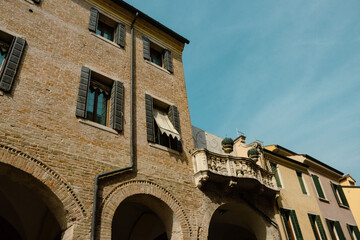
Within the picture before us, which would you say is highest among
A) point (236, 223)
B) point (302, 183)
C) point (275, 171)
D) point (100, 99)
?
point (100, 99)

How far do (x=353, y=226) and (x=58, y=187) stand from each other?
17662 millimetres

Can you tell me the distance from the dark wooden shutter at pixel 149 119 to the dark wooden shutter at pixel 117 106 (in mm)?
1052

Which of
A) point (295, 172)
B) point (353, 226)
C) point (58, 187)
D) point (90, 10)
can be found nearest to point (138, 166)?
point (58, 187)

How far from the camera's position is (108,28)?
1208 centimetres

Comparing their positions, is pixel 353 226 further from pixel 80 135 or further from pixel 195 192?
pixel 80 135

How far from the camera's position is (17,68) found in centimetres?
793

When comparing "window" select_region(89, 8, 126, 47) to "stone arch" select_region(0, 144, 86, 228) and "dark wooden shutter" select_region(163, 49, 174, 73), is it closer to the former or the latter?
"dark wooden shutter" select_region(163, 49, 174, 73)

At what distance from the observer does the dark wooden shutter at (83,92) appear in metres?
8.45

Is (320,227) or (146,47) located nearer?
(146,47)

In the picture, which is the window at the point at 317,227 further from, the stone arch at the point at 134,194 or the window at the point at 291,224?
the stone arch at the point at 134,194

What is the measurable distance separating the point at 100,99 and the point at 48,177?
362 centimetres

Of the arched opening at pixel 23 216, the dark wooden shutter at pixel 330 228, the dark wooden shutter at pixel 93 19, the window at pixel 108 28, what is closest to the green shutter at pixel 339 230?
the dark wooden shutter at pixel 330 228

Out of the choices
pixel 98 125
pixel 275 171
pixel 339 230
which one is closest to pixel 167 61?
pixel 98 125

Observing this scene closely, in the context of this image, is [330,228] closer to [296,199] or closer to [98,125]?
[296,199]
